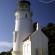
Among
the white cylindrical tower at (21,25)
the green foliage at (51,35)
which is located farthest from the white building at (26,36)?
the green foliage at (51,35)

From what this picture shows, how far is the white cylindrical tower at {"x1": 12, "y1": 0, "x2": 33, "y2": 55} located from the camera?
3247 cm

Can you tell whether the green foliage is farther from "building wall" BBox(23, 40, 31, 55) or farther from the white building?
"building wall" BBox(23, 40, 31, 55)

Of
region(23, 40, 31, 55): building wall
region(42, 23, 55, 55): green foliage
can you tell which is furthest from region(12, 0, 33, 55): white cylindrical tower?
region(42, 23, 55, 55): green foliage

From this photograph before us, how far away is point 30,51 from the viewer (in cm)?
2798

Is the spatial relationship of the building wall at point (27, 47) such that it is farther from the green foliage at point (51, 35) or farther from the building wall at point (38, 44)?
the green foliage at point (51, 35)

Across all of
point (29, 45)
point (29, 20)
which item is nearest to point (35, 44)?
point (29, 45)

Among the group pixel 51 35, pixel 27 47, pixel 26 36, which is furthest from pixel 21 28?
pixel 51 35

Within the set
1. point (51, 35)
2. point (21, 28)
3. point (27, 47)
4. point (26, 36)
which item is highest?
point (21, 28)

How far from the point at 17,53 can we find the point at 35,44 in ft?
17.5

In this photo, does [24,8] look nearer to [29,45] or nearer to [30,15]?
[30,15]

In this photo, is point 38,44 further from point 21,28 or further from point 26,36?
point 21,28

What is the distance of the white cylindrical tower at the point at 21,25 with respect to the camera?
32.5 metres

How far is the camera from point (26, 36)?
32781mm

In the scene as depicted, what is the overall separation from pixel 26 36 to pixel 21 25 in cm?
269
